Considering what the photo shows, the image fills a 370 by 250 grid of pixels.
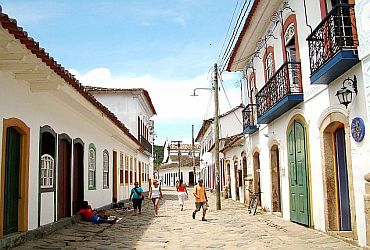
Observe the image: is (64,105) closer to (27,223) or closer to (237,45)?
(27,223)

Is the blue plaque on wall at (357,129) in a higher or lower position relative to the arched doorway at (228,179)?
higher

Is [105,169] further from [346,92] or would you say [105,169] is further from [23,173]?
[346,92]

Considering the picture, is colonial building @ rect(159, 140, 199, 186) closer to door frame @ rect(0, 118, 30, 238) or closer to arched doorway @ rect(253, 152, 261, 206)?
arched doorway @ rect(253, 152, 261, 206)

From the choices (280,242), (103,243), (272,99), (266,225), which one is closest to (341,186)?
(280,242)

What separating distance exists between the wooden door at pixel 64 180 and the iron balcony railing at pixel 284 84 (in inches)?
224

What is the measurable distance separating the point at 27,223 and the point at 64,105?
3.51 meters

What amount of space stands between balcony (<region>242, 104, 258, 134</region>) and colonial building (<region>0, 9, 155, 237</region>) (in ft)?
17.1

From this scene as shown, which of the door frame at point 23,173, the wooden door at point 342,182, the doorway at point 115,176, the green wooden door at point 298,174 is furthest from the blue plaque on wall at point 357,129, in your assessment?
the doorway at point 115,176

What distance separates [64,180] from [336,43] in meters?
7.64

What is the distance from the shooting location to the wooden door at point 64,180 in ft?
36.6

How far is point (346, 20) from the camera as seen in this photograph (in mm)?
7590

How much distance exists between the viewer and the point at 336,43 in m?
7.46

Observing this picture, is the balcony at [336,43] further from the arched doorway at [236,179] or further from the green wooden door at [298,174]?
the arched doorway at [236,179]

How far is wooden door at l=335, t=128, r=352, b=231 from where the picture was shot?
29.3 feet
